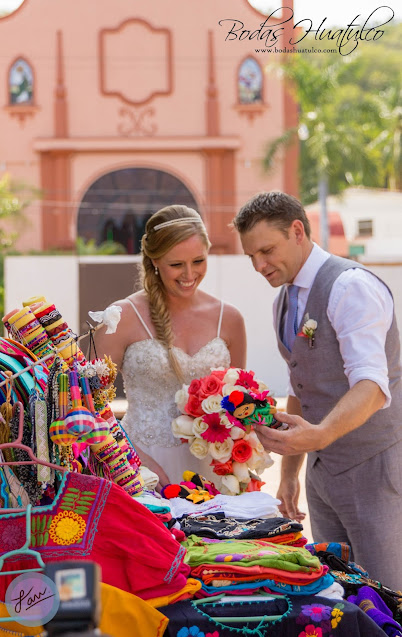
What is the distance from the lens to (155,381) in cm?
335

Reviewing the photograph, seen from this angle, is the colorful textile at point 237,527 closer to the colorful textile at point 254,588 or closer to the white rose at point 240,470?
the colorful textile at point 254,588

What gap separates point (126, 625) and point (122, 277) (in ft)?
45.9

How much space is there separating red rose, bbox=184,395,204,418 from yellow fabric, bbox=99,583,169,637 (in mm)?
997

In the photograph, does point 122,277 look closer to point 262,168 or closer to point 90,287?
point 90,287

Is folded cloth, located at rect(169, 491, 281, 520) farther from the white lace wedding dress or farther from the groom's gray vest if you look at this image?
the white lace wedding dress

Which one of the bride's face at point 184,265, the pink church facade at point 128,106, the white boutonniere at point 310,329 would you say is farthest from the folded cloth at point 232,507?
the pink church facade at point 128,106

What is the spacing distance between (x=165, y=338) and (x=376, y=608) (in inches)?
57.1

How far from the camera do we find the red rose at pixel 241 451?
276cm

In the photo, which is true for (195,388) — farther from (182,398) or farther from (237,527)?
(237,527)

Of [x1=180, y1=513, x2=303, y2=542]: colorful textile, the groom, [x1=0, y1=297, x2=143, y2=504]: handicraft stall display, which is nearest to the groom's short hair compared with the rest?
the groom

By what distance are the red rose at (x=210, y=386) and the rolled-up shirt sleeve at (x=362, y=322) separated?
0.38 meters

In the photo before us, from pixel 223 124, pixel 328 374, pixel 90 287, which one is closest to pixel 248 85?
pixel 223 124

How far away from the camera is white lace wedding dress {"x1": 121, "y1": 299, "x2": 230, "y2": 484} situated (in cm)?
329

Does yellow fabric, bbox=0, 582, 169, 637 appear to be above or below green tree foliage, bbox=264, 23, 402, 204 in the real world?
below
